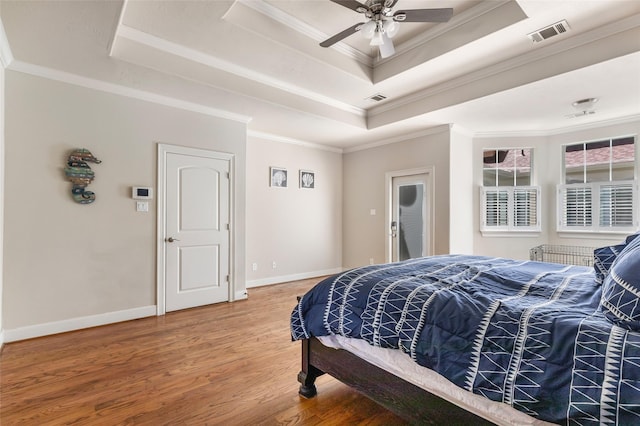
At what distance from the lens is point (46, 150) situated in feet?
9.95

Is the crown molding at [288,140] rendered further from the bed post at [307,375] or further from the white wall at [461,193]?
the bed post at [307,375]

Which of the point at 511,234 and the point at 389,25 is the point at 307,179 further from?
the point at 511,234

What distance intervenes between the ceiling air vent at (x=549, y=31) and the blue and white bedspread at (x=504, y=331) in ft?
7.11

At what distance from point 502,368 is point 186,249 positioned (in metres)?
3.63

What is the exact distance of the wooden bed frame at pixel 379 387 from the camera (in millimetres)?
1362

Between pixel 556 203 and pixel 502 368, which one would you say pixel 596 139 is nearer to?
pixel 556 203

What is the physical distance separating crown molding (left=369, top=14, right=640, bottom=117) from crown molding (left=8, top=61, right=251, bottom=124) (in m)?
2.38

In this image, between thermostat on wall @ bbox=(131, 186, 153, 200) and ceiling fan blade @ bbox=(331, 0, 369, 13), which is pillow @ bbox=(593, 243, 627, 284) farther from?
thermostat on wall @ bbox=(131, 186, 153, 200)

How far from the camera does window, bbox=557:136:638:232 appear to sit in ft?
13.9

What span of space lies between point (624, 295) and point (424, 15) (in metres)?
2.21

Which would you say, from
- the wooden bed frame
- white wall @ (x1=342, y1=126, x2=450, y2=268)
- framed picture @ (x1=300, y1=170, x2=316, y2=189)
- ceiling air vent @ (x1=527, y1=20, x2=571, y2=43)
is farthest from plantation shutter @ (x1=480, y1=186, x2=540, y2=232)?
the wooden bed frame

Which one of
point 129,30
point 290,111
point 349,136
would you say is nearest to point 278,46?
point 290,111

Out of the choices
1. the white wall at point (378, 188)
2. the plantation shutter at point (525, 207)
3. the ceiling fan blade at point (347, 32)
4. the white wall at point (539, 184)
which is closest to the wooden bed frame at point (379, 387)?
the ceiling fan blade at point (347, 32)

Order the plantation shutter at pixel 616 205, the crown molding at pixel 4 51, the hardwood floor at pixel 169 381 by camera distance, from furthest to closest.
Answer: the plantation shutter at pixel 616 205 < the crown molding at pixel 4 51 < the hardwood floor at pixel 169 381
